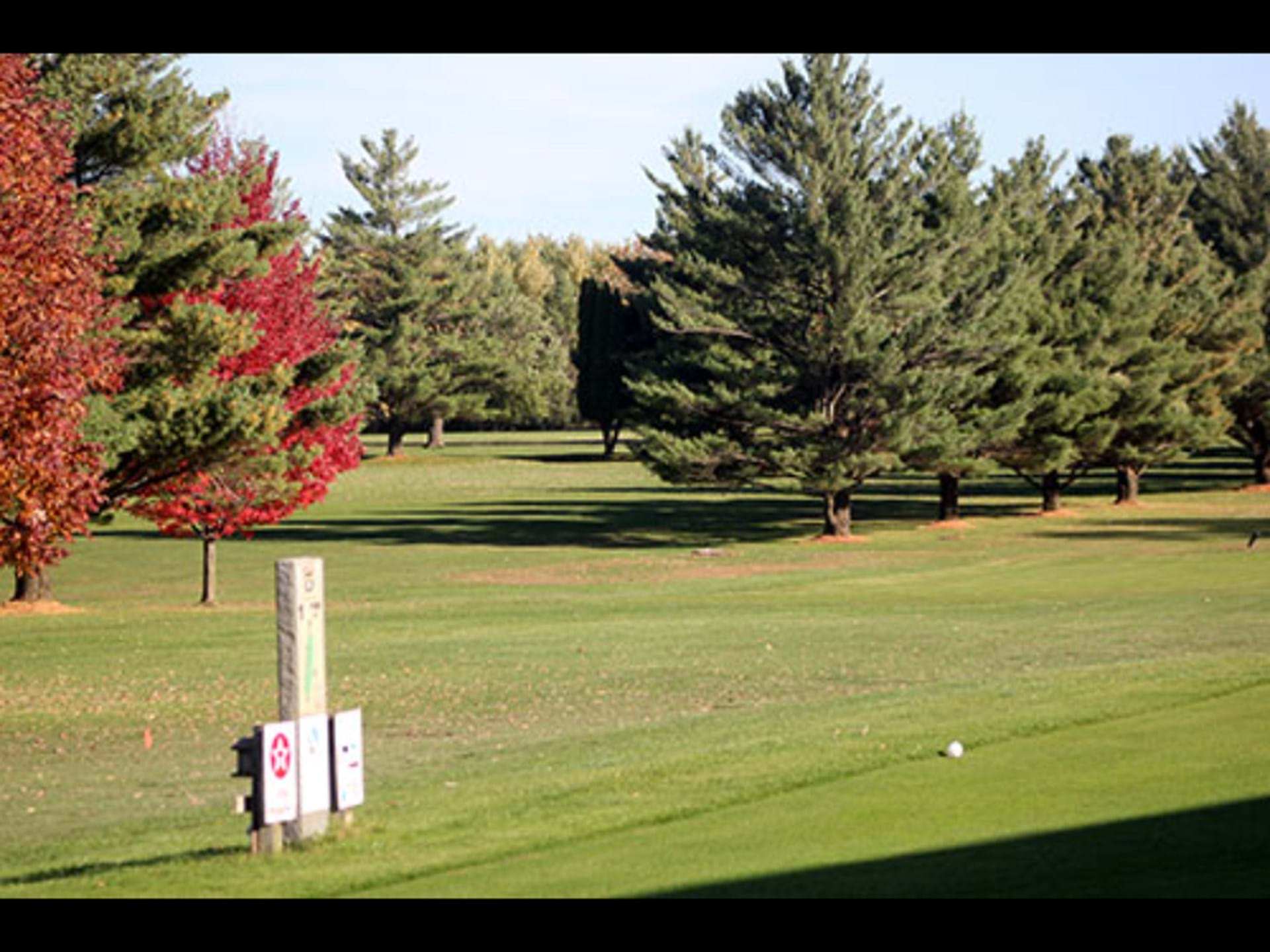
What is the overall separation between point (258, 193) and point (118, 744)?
24.6 meters

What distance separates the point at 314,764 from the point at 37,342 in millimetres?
10399

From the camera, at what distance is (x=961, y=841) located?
10.1m

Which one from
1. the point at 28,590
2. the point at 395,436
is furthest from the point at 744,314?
the point at 395,436

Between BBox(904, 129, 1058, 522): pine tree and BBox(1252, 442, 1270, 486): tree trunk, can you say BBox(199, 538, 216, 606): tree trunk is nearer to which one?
BBox(904, 129, 1058, 522): pine tree

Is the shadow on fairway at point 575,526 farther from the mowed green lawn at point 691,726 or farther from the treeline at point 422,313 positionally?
the treeline at point 422,313

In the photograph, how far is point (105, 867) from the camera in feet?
37.6

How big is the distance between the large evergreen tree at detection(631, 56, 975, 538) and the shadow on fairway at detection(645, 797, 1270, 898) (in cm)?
4219

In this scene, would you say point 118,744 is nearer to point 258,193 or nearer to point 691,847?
point 691,847

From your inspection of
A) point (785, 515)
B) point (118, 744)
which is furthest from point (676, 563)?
point (118, 744)

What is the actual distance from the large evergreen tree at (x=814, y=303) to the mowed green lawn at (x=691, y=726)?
293 inches

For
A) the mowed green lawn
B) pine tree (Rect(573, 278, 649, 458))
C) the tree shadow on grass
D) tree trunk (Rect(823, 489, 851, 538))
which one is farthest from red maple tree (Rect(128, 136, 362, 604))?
pine tree (Rect(573, 278, 649, 458))

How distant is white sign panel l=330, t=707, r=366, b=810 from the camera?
11438 mm

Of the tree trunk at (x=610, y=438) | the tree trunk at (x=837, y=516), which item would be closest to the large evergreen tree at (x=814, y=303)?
the tree trunk at (x=837, y=516)

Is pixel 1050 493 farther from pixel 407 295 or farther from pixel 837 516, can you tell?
pixel 407 295
